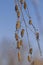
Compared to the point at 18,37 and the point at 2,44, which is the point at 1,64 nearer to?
the point at 2,44

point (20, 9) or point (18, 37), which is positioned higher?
point (20, 9)

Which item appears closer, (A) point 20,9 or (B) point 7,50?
(A) point 20,9

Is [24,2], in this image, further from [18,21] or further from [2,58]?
[2,58]

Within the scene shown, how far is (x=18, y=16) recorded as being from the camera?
2.54ft

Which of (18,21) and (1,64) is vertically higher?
(18,21)

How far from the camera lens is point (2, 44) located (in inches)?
46.1

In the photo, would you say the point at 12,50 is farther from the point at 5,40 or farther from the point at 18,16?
the point at 18,16

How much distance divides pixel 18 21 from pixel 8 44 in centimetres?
42

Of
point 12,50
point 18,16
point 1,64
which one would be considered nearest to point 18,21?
point 18,16

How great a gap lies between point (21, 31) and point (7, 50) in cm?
38

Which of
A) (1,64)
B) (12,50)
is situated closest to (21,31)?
(12,50)

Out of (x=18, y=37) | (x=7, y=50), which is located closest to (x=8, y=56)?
(x=7, y=50)

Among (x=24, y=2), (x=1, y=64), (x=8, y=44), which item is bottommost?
(x=1, y=64)

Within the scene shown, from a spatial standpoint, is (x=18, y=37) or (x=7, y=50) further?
(x=7, y=50)
